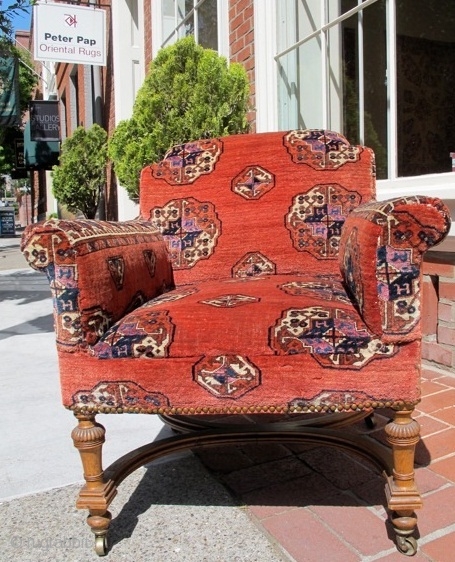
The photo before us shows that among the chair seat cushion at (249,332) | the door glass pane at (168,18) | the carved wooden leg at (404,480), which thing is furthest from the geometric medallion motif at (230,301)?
the door glass pane at (168,18)

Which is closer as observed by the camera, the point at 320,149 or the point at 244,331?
the point at 244,331

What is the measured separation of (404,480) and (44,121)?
15.3 metres

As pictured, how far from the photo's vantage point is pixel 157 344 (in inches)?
56.6

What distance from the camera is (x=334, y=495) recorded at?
5.70ft

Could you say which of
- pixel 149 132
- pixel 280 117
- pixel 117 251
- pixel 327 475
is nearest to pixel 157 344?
pixel 117 251

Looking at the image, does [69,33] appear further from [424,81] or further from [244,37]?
[424,81]

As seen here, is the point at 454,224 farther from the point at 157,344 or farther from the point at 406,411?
the point at 157,344

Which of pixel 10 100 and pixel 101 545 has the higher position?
pixel 10 100

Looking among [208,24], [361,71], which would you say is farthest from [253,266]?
[208,24]

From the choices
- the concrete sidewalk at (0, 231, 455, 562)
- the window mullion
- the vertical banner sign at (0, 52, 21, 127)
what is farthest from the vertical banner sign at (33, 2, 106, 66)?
the concrete sidewalk at (0, 231, 455, 562)

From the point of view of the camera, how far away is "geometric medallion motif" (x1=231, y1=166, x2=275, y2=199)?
7.53ft

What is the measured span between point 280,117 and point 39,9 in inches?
191

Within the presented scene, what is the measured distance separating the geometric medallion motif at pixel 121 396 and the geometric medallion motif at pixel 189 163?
1.08 m

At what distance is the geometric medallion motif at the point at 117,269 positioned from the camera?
62.5 inches
